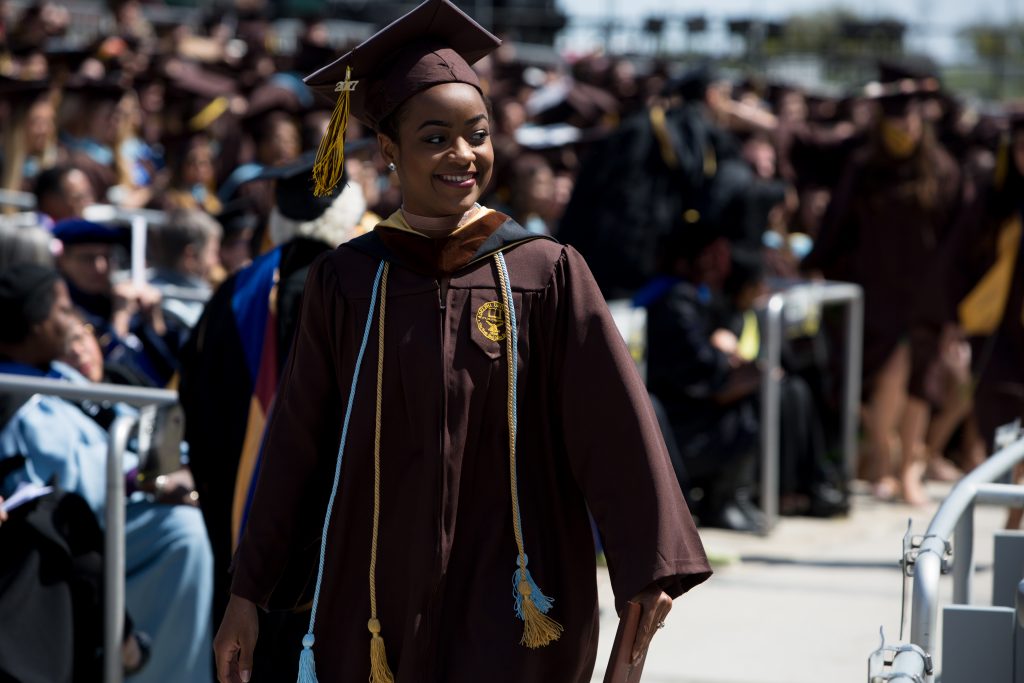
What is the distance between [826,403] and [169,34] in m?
9.42

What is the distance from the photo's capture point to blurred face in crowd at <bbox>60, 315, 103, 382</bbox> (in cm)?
490

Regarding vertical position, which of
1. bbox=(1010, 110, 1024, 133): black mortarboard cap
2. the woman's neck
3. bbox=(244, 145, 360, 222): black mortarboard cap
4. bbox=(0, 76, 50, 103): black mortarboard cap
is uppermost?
bbox=(0, 76, 50, 103): black mortarboard cap

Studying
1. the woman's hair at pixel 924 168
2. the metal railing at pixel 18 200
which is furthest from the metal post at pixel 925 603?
the woman's hair at pixel 924 168

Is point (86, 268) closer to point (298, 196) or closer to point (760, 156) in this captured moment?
point (298, 196)

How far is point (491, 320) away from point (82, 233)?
13.1 ft

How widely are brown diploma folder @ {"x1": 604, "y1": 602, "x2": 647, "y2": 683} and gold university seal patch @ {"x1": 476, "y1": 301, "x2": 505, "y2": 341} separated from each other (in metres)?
0.51

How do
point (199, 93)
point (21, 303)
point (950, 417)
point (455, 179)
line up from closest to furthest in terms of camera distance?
1. point (455, 179)
2. point (21, 303)
3. point (950, 417)
4. point (199, 93)

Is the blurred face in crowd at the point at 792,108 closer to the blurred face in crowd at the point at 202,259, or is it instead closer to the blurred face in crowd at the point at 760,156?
the blurred face in crowd at the point at 760,156

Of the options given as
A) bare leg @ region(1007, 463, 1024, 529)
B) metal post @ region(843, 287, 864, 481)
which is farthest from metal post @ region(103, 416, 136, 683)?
metal post @ region(843, 287, 864, 481)

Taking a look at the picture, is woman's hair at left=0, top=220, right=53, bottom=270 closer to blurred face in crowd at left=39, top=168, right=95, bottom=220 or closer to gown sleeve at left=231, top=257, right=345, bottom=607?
blurred face in crowd at left=39, top=168, right=95, bottom=220

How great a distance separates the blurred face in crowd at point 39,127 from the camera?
341 inches

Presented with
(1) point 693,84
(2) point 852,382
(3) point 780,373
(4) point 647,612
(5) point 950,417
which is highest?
(1) point 693,84

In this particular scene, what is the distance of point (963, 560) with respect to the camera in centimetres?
333

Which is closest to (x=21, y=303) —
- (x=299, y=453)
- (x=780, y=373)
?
(x=299, y=453)
